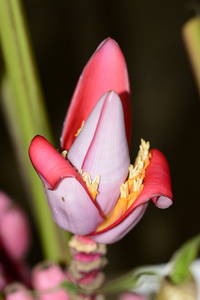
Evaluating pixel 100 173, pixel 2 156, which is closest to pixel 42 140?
pixel 100 173

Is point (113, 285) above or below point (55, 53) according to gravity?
below

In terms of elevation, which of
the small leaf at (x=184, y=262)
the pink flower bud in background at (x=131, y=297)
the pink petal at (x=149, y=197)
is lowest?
the pink flower bud in background at (x=131, y=297)

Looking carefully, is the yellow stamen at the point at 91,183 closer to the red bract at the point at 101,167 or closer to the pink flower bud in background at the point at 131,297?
the red bract at the point at 101,167

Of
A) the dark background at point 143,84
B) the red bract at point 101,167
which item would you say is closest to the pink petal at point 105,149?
the red bract at point 101,167

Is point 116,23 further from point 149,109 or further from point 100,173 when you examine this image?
point 100,173

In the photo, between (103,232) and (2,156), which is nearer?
(103,232)

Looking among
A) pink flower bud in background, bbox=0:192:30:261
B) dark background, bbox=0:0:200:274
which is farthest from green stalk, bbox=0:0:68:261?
dark background, bbox=0:0:200:274

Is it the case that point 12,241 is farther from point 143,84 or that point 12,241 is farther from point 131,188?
point 143,84
